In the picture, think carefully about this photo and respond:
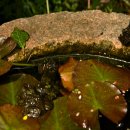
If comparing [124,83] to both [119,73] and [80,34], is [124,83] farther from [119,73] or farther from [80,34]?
[80,34]

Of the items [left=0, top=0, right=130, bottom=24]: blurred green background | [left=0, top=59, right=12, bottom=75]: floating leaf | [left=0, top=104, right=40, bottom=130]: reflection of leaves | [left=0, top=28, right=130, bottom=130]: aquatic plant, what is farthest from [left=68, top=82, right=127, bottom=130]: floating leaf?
[left=0, top=0, right=130, bottom=24]: blurred green background

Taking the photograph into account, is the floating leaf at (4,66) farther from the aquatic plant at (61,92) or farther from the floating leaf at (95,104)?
the floating leaf at (95,104)

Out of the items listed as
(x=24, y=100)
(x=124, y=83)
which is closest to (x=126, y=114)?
(x=124, y=83)

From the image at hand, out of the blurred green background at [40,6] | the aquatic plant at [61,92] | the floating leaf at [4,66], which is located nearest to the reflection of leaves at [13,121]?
the aquatic plant at [61,92]

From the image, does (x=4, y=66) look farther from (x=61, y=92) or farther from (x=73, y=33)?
(x=73, y=33)

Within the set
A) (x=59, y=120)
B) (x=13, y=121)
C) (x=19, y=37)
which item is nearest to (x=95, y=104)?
(x=59, y=120)

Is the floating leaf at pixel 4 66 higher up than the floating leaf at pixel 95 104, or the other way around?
the floating leaf at pixel 4 66
